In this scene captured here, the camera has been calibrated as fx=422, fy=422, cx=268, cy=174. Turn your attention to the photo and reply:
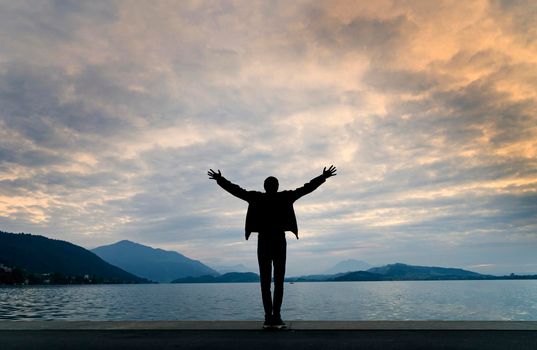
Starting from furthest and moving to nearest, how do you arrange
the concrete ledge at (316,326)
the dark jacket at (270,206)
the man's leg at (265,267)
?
the dark jacket at (270,206)
the man's leg at (265,267)
the concrete ledge at (316,326)

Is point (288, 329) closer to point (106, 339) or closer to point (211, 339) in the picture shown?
point (211, 339)

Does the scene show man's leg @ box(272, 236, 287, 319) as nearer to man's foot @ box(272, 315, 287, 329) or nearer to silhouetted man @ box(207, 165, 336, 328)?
silhouetted man @ box(207, 165, 336, 328)

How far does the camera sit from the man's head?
9648mm

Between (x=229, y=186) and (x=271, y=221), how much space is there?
4.08ft

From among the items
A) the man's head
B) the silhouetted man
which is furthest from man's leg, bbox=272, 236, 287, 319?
the man's head

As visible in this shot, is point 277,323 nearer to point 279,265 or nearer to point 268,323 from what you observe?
point 268,323

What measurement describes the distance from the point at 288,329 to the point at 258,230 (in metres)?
2.19

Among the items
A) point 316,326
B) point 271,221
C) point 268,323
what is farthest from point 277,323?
point 271,221

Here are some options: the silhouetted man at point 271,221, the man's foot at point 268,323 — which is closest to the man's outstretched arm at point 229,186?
the silhouetted man at point 271,221

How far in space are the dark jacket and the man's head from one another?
0.12m

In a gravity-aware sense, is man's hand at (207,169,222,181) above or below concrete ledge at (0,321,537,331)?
above

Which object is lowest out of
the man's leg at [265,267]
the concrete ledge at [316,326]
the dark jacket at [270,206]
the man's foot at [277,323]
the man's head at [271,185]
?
the concrete ledge at [316,326]

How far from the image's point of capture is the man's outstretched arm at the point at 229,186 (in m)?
9.48

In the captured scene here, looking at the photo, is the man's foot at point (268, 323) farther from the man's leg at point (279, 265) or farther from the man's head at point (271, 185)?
the man's head at point (271, 185)
